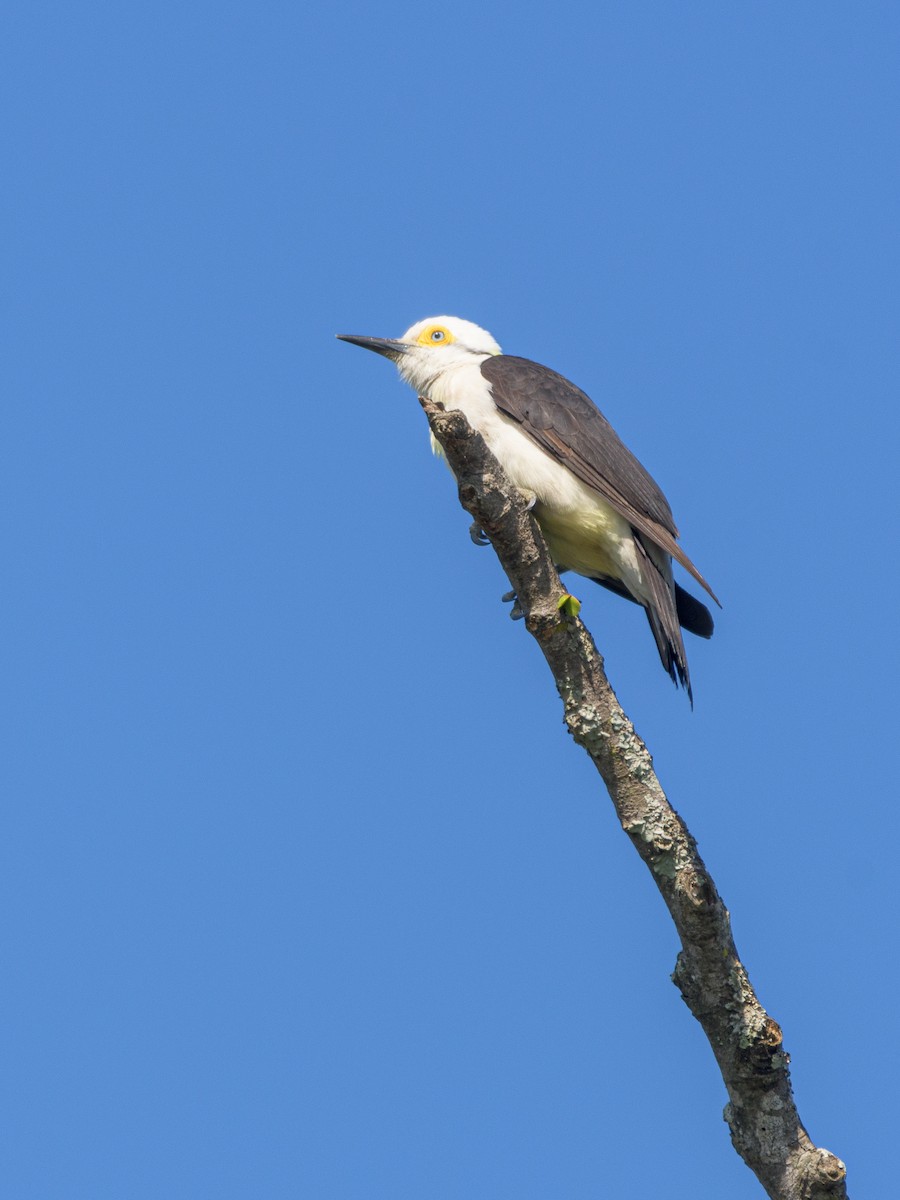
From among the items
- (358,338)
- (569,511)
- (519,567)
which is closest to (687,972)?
(519,567)

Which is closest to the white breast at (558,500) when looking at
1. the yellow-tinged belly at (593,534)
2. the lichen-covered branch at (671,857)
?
the yellow-tinged belly at (593,534)

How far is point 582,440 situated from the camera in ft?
22.8

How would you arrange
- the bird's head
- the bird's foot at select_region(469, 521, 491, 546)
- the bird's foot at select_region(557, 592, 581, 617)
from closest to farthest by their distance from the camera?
the bird's foot at select_region(557, 592, 581, 617) → the bird's foot at select_region(469, 521, 491, 546) → the bird's head

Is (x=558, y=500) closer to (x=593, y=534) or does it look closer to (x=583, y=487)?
(x=583, y=487)

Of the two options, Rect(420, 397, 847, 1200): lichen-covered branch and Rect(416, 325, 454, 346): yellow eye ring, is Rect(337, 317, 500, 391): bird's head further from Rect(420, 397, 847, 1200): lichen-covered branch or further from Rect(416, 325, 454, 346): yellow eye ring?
Rect(420, 397, 847, 1200): lichen-covered branch

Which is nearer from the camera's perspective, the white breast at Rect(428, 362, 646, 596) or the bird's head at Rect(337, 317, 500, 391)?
the white breast at Rect(428, 362, 646, 596)

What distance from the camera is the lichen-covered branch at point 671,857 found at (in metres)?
4.63

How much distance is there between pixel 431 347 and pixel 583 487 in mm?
1812

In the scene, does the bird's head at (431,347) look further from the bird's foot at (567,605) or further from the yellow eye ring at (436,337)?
the bird's foot at (567,605)

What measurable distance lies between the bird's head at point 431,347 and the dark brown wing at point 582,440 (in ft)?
2.06

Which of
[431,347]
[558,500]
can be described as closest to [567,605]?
[558,500]

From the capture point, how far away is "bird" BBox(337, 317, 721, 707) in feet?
22.1

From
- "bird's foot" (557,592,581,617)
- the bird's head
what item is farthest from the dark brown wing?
"bird's foot" (557,592,581,617)

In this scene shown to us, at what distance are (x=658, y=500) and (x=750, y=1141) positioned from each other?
11.0 ft
